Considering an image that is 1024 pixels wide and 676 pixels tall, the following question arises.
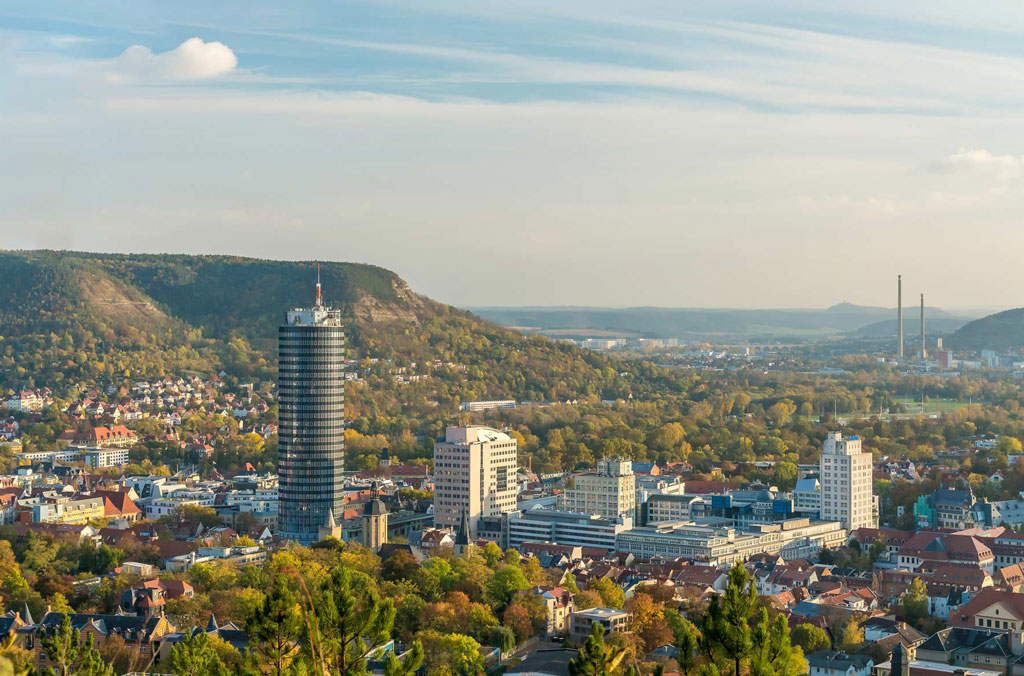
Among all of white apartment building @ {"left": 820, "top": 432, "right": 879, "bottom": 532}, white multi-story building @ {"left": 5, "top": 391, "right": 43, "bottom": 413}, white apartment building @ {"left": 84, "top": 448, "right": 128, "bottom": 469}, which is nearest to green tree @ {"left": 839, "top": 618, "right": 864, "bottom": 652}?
white apartment building @ {"left": 820, "top": 432, "right": 879, "bottom": 532}

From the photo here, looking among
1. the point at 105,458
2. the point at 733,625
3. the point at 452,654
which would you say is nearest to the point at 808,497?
the point at 452,654

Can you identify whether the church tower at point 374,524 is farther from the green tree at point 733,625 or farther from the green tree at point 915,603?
the green tree at point 733,625

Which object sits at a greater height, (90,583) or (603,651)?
(603,651)

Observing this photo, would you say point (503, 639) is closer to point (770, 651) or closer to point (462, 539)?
point (462, 539)

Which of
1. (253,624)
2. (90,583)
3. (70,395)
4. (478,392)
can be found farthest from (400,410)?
(253,624)

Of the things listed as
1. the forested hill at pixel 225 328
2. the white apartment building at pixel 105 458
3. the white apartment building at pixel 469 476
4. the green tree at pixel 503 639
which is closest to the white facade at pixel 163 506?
the white apartment building at pixel 469 476

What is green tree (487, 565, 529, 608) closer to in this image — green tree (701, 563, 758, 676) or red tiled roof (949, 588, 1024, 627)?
red tiled roof (949, 588, 1024, 627)

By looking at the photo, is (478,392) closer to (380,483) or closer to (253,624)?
(380,483)
